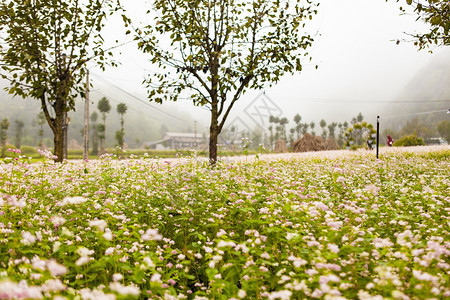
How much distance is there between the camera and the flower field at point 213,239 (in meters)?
2.62

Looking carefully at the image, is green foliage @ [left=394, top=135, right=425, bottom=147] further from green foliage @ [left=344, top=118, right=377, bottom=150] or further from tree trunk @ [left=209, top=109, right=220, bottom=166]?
tree trunk @ [left=209, top=109, right=220, bottom=166]

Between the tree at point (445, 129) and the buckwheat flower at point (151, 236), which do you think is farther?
the tree at point (445, 129)

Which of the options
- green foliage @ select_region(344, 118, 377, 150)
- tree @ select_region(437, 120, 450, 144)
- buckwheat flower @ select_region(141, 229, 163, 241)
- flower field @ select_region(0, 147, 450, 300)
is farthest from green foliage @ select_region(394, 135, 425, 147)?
tree @ select_region(437, 120, 450, 144)

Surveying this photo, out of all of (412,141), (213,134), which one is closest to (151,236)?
(213,134)

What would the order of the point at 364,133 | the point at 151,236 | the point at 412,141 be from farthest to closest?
the point at 412,141, the point at 364,133, the point at 151,236

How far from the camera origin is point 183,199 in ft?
18.0

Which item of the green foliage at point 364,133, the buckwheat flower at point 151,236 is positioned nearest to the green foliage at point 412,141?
the green foliage at point 364,133

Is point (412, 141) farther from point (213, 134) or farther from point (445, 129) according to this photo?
point (445, 129)

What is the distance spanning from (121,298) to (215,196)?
4186 mm

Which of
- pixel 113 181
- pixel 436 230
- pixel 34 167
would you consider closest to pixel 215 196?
pixel 113 181

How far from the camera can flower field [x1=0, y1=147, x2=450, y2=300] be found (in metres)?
2.62

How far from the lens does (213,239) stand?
4.42 meters

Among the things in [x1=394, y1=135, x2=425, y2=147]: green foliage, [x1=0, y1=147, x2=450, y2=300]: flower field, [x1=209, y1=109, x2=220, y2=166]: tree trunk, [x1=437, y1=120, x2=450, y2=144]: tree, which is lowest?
[x1=0, y1=147, x2=450, y2=300]: flower field

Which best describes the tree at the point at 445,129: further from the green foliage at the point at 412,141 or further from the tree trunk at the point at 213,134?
the tree trunk at the point at 213,134
